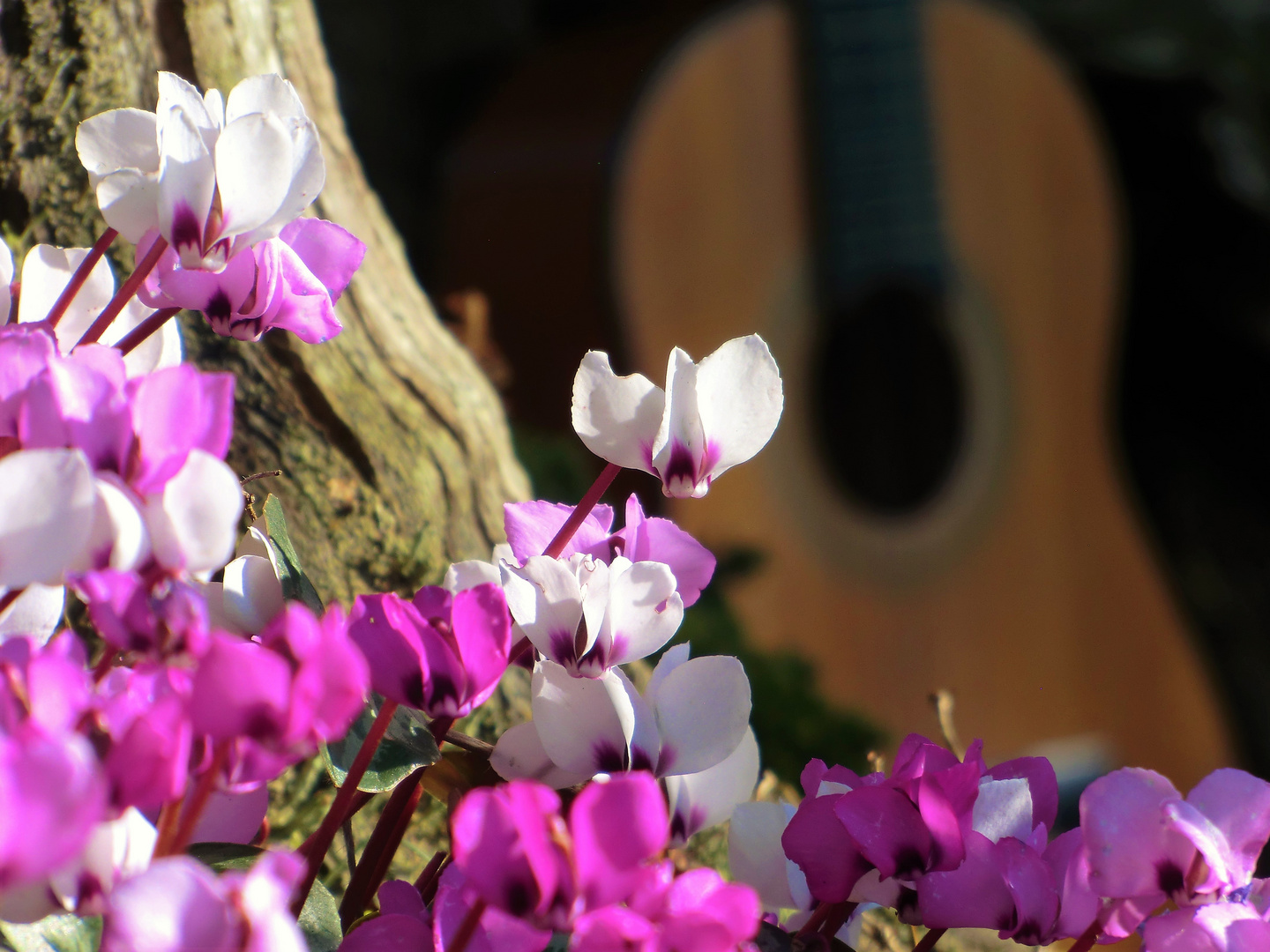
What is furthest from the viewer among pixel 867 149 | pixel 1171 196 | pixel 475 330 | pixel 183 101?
pixel 1171 196

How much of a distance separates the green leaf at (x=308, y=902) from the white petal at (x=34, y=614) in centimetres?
5

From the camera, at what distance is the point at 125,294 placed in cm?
27

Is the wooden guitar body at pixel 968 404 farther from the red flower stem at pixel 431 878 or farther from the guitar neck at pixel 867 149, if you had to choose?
the red flower stem at pixel 431 878

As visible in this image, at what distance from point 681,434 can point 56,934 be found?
0.51 ft

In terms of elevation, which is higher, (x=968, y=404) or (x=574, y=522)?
(x=574, y=522)

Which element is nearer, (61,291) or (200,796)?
(200,796)

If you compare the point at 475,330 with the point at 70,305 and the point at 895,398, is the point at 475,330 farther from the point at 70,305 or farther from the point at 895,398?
the point at 895,398

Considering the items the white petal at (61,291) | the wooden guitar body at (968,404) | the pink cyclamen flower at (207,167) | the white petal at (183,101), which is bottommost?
the wooden guitar body at (968,404)

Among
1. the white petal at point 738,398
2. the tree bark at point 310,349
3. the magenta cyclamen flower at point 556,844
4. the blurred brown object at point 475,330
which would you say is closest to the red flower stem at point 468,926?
the magenta cyclamen flower at point 556,844

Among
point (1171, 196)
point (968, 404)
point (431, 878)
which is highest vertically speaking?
point (1171, 196)

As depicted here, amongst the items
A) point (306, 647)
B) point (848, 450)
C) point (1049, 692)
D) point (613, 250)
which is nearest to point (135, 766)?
point (306, 647)

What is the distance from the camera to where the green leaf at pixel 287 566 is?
0.84 feet

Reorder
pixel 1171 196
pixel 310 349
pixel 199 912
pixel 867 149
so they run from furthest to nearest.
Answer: pixel 1171 196, pixel 867 149, pixel 310 349, pixel 199 912

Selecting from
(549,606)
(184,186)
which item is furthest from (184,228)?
(549,606)
